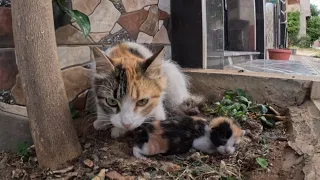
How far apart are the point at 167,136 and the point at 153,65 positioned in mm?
394

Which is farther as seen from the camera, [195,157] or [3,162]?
[3,162]

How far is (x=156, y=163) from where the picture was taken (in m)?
1.49

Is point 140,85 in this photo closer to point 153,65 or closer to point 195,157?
point 153,65

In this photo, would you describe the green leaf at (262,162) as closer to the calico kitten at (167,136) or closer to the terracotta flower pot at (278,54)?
the calico kitten at (167,136)

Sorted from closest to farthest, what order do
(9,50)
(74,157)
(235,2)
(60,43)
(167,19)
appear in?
(74,157), (9,50), (60,43), (167,19), (235,2)

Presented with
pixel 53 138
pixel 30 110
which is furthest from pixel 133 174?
pixel 30 110

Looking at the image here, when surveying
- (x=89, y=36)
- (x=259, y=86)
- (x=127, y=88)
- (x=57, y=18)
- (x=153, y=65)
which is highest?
(x=57, y=18)

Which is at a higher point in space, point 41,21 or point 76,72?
point 41,21

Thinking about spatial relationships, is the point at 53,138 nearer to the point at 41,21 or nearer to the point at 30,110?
the point at 30,110

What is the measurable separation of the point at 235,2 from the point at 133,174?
4.31 meters

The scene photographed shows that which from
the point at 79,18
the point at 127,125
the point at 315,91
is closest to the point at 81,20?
the point at 79,18

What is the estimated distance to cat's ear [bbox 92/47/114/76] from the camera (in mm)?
1589

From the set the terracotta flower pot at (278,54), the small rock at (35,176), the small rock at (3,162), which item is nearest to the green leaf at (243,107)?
the small rock at (35,176)

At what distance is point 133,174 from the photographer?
142 centimetres
